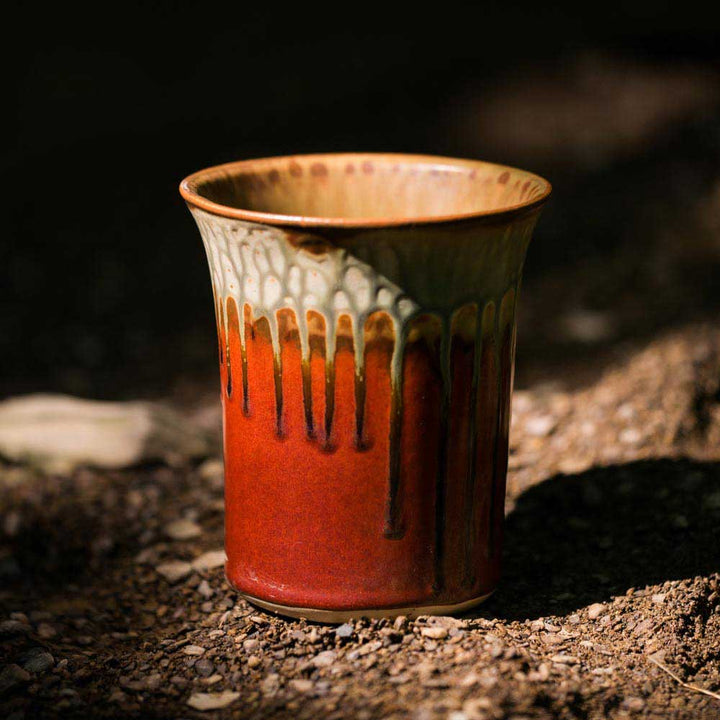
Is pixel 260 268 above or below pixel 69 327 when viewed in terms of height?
above

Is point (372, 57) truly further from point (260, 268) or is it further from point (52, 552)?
point (260, 268)

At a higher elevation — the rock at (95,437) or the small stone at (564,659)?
the small stone at (564,659)

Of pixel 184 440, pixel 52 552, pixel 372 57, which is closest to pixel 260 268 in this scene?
pixel 52 552

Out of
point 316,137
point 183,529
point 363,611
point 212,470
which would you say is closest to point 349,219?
point 363,611

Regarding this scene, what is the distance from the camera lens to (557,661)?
5.01 feet

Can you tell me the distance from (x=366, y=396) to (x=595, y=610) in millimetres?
525

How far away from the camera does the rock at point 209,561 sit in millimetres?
1989

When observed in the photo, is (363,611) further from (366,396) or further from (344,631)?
(366,396)

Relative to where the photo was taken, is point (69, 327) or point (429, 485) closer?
point (429, 485)

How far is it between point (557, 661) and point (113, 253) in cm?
271

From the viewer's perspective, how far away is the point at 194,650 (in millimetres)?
1629

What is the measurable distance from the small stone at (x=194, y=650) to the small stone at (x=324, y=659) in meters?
0.19

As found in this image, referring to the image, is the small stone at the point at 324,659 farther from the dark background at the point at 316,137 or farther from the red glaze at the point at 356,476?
the dark background at the point at 316,137

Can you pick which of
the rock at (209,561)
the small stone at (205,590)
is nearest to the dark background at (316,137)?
the rock at (209,561)
